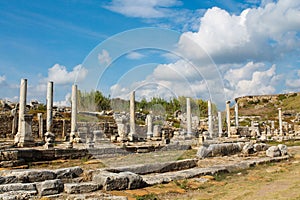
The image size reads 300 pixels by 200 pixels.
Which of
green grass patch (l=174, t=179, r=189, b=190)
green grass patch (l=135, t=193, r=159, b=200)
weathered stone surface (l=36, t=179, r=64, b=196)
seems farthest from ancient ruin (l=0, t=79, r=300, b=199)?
green grass patch (l=135, t=193, r=159, b=200)

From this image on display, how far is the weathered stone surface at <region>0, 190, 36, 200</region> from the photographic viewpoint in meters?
5.49

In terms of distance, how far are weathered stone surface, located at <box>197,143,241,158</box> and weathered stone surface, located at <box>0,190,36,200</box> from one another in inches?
319

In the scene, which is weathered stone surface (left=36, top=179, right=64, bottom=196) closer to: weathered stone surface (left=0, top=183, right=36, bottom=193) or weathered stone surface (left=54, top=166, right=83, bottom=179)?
weathered stone surface (left=0, top=183, right=36, bottom=193)

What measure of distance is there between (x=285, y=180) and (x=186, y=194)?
9.81 feet

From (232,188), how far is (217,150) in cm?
615

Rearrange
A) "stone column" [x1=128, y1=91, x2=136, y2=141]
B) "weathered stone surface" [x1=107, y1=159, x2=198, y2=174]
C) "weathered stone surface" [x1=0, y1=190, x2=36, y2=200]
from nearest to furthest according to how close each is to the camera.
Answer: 1. "weathered stone surface" [x1=0, y1=190, x2=36, y2=200]
2. "weathered stone surface" [x1=107, y1=159, x2=198, y2=174]
3. "stone column" [x1=128, y1=91, x2=136, y2=141]

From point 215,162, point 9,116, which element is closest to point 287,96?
point 9,116

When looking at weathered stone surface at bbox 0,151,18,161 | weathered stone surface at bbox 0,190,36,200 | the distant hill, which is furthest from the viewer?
the distant hill

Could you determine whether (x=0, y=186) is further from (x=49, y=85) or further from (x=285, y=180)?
(x=49, y=85)

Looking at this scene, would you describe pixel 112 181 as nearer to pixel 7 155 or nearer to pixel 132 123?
pixel 7 155

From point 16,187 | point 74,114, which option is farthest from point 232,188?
point 74,114

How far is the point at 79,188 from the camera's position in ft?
21.4

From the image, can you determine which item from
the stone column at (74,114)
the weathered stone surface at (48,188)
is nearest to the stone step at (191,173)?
the weathered stone surface at (48,188)

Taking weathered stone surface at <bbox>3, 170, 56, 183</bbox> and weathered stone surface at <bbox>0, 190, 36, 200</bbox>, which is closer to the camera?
weathered stone surface at <bbox>0, 190, 36, 200</bbox>
